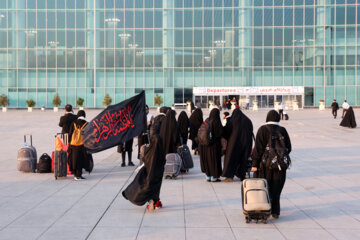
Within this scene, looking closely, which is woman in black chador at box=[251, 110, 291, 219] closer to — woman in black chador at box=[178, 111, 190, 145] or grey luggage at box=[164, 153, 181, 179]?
grey luggage at box=[164, 153, 181, 179]

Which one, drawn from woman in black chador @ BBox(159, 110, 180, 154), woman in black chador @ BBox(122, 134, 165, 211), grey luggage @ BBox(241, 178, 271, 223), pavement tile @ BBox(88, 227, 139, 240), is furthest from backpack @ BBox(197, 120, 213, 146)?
pavement tile @ BBox(88, 227, 139, 240)

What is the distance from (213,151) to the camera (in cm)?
1037

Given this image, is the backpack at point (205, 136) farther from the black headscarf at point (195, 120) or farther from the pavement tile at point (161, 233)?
the black headscarf at point (195, 120)

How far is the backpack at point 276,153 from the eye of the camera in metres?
7.05

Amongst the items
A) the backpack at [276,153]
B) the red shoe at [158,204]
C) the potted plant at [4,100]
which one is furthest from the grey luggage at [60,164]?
the potted plant at [4,100]

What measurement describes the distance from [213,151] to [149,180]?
3.03 m

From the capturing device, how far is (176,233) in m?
6.39

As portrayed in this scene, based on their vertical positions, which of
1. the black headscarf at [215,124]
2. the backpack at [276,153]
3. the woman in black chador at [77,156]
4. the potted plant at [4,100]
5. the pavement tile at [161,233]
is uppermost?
the potted plant at [4,100]

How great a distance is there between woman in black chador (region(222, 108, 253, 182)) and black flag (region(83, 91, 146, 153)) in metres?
1.86

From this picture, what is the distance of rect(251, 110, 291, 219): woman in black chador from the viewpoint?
7137 millimetres

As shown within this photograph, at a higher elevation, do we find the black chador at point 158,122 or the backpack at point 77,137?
the black chador at point 158,122

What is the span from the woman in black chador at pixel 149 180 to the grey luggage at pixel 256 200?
1.49 metres

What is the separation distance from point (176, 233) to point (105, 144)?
4.21 metres

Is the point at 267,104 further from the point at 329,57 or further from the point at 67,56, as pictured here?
the point at 67,56
